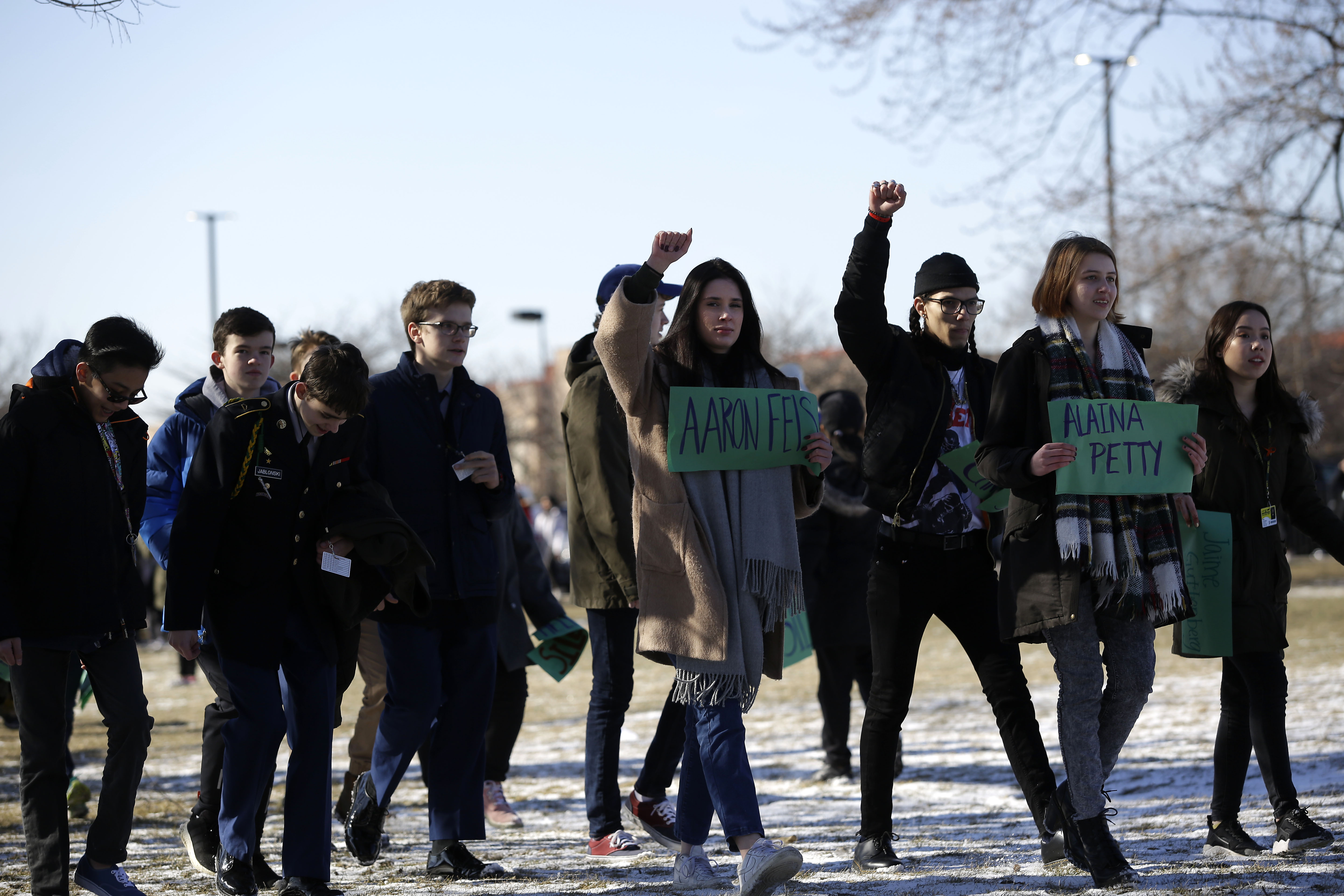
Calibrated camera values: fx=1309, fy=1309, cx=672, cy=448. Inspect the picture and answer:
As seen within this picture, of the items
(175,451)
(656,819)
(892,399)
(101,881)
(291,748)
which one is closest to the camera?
(101,881)

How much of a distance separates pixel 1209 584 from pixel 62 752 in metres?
3.94

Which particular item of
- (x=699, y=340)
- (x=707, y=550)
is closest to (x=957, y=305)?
(x=699, y=340)

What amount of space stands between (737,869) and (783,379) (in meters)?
1.72

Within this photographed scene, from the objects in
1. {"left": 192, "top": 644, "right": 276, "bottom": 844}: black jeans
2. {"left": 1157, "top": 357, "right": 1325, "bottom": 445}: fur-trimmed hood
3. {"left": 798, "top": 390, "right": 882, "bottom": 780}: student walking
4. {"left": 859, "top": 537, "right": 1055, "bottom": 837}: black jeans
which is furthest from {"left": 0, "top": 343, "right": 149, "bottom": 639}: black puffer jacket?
{"left": 1157, "top": 357, "right": 1325, "bottom": 445}: fur-trimmed hood

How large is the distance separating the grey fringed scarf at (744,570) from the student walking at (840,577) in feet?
8.14

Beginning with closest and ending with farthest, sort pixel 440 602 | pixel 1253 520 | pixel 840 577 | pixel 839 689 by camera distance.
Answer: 1. pixel 1253 520
2. pixel 440 602
3. pixel 839 689
4. pixel 840 577

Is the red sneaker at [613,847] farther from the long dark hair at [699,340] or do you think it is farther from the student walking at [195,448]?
the long dark hair at [699,340]

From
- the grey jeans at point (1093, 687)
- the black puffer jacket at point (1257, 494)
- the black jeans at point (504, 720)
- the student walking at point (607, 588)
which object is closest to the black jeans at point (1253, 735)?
the black puffer jacket at point (1257, 494)

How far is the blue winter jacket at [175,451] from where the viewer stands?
16.3ft

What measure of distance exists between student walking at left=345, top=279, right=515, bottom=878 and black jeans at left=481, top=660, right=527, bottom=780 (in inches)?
53.4

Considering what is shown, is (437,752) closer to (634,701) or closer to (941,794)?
(941,794)

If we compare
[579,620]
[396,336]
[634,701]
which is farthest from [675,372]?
[396,336]

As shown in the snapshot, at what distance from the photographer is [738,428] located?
4273mm

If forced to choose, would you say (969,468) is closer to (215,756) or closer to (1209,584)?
(1209,584)
